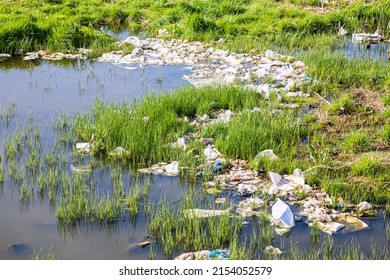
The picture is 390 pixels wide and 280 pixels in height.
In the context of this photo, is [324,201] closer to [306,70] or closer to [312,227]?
[312,227]

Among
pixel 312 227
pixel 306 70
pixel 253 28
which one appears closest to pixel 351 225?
pixel 312 227

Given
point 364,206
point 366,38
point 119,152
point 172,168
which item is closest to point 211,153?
point 172,168

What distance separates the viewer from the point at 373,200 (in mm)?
6004

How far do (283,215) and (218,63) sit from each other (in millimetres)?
5623

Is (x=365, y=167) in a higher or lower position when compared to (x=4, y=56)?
lower

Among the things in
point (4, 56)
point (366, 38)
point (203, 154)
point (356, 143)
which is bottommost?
point (203, 154)

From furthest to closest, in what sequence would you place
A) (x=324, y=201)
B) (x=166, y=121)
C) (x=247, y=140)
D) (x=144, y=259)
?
(x=166, y=121) < (x=247, y=140) < (x=324, y=201) < (x=144, y=259)

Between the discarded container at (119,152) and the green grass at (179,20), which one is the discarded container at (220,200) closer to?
the discarded container at (119,152)

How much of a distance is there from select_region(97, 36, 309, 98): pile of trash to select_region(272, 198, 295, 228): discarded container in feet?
10.5

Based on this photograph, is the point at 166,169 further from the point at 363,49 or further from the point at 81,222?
the point at 363,49

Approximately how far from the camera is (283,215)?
5535 mm

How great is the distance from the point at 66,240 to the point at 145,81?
4.99 metres

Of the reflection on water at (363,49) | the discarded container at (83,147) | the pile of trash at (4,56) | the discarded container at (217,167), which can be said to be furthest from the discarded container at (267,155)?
the pile of trash at (4,56)

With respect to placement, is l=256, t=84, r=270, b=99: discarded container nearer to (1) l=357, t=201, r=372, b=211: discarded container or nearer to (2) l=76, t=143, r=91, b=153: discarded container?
(2) l=76, t=143, r=91, b=153: discarded container
